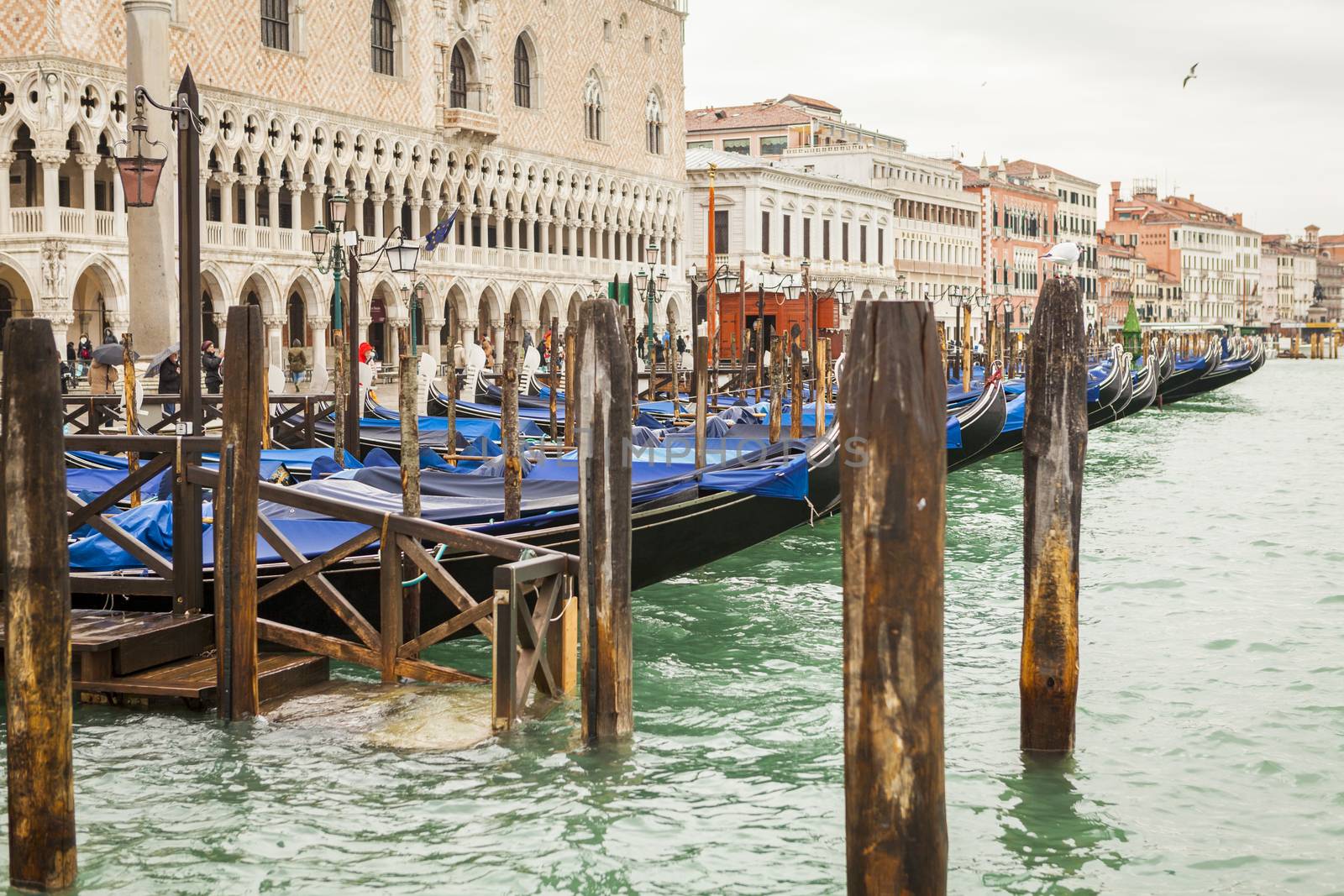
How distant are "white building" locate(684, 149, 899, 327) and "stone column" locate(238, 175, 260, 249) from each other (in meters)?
12.3

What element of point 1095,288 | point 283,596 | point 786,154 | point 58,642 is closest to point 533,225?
point 786,154

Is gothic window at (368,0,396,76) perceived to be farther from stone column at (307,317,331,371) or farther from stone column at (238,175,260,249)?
stone column at (307,317,331,371)

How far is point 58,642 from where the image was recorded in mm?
3248

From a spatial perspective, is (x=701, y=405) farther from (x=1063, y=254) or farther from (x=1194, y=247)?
(x=1194, y=247)

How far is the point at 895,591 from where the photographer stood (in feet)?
9.50

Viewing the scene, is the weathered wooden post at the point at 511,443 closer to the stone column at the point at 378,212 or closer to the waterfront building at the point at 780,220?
the stone column at the point at 378,212

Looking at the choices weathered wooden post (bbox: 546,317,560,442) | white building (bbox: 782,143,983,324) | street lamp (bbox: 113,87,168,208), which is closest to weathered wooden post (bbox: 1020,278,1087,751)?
street lamp (bbox: 113,87,168,208)

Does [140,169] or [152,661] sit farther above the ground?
[140,169]

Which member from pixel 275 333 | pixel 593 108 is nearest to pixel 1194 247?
pixel 593 108

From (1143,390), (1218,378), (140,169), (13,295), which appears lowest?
(1218,378)

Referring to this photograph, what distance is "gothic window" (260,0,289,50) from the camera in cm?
2070

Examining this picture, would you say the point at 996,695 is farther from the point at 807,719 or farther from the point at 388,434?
the point at 388,434

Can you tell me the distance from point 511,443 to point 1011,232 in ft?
139

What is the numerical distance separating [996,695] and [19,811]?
310cm
